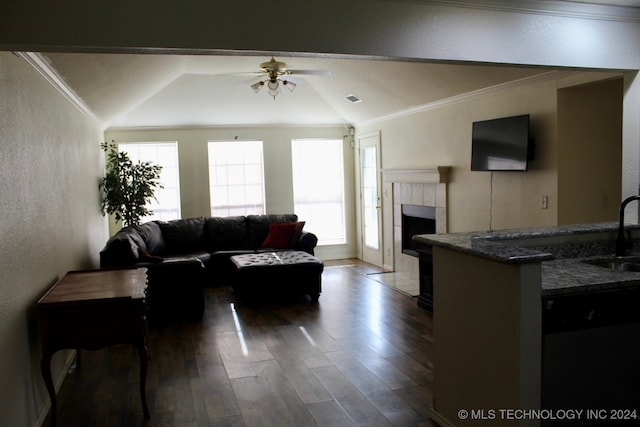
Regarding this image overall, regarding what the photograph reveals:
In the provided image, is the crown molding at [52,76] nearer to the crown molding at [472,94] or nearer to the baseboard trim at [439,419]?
the baseboard trim at [439,419]

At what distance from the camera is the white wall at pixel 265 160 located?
327 inches

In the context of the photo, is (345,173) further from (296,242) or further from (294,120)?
(296,242)

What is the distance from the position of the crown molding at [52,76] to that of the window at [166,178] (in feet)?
9.31

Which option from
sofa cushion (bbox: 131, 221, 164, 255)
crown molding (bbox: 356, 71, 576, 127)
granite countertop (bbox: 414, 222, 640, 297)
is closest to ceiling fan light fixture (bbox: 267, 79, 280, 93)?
crown molding (bbox: 356, 71, 576, 127)

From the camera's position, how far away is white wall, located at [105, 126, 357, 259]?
8305 mm

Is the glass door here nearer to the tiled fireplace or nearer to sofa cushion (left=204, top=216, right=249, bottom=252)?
the tiled fireplace

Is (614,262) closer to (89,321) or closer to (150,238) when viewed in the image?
(89,321)

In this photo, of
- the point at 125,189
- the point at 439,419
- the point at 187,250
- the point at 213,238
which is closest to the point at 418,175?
A: the point at 213,238

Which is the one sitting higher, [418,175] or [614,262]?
[418,175]

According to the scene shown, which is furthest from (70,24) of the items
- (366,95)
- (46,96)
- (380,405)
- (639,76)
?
(366,95)

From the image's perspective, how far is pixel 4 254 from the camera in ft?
8.60

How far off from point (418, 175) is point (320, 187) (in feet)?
8.88

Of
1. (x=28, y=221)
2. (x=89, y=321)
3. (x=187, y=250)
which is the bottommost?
(x=187, y=250)

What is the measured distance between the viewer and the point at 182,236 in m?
7.76
